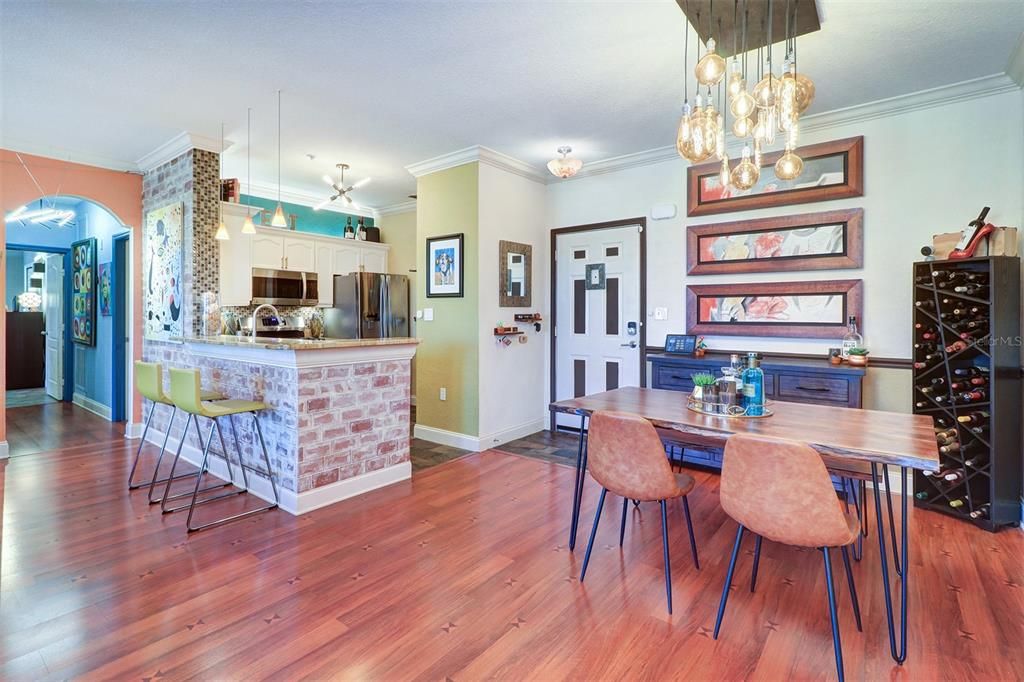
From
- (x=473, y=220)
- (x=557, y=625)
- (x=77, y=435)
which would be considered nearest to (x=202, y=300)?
(x=77, y=435)

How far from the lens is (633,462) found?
7.23 ft

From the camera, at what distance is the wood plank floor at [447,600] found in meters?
1.79

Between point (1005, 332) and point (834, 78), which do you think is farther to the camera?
point (834, 78)

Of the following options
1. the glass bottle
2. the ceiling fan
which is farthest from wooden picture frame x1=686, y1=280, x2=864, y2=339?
the ceiling fan

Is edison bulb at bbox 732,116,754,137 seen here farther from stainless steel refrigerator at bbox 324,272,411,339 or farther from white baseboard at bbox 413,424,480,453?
stainless steel refrigerator at bbox 324,272,411,339

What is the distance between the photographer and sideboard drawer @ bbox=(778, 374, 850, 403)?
3389mm

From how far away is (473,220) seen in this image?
4.56m

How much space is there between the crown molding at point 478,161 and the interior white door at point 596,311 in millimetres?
711

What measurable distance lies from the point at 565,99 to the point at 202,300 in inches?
134

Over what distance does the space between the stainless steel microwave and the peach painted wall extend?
1.05 metres

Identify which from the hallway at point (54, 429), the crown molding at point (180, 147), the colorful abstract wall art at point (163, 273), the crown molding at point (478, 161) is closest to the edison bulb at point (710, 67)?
the crown molding at point (478, 161)

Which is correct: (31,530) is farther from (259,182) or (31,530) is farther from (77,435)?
(259,182)

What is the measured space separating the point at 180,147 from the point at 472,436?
11.5 feet

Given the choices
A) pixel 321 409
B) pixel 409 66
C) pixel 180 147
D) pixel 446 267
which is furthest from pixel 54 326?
pixel 409 66
